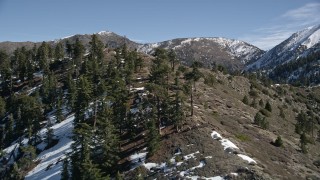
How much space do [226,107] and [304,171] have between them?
32444mm

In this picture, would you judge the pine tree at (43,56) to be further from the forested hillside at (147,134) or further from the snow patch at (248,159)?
the snow patch at (248,159)

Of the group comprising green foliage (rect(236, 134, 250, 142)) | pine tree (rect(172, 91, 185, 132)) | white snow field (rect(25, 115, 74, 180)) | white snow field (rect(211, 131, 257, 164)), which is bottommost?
white snow field (rect(25, 115, 74, 180))

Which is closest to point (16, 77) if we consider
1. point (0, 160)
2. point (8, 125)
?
point (8, 125)

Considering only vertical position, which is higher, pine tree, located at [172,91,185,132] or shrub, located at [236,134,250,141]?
pine tree, located at [172,91,185,132]

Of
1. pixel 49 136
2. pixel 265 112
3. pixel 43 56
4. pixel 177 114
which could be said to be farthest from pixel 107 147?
pixel 43 56

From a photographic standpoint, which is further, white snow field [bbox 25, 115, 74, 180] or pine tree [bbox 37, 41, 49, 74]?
pine tree [bbox 37, 41, 49, 74]

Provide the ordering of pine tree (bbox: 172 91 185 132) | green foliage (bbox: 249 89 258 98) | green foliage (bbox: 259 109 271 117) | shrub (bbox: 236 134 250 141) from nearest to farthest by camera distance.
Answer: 1. pine tree (bbox: 172 91 185 132)
2. shrub (bbox: 236 134 250 141)
3. green foliage (bbox: 259 109 271 117)
4. green foliage (bbox: 249 89 258 98)

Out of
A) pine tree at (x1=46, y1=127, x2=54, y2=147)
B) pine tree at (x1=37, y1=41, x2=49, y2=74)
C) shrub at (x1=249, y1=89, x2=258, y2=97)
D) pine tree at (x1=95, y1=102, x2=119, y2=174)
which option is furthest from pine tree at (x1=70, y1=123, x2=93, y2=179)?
shrub at (x1=249, y1=89, x2=258, y2=97)

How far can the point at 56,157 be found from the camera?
72500 mm

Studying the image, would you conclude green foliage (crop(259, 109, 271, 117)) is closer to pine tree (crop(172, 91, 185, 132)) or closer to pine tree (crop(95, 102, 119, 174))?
pine tree (crop(172, 91, 185, 132))

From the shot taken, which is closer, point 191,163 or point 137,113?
point 191,163

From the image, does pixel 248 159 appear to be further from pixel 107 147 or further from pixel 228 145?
pixel 107 147

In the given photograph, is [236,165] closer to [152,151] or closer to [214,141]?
[214,141]

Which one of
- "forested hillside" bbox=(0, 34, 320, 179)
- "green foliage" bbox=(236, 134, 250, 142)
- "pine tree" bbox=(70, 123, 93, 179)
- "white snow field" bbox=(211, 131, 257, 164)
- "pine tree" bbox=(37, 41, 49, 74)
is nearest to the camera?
"pine tree" bbox=(70, 123, 93, 179)
